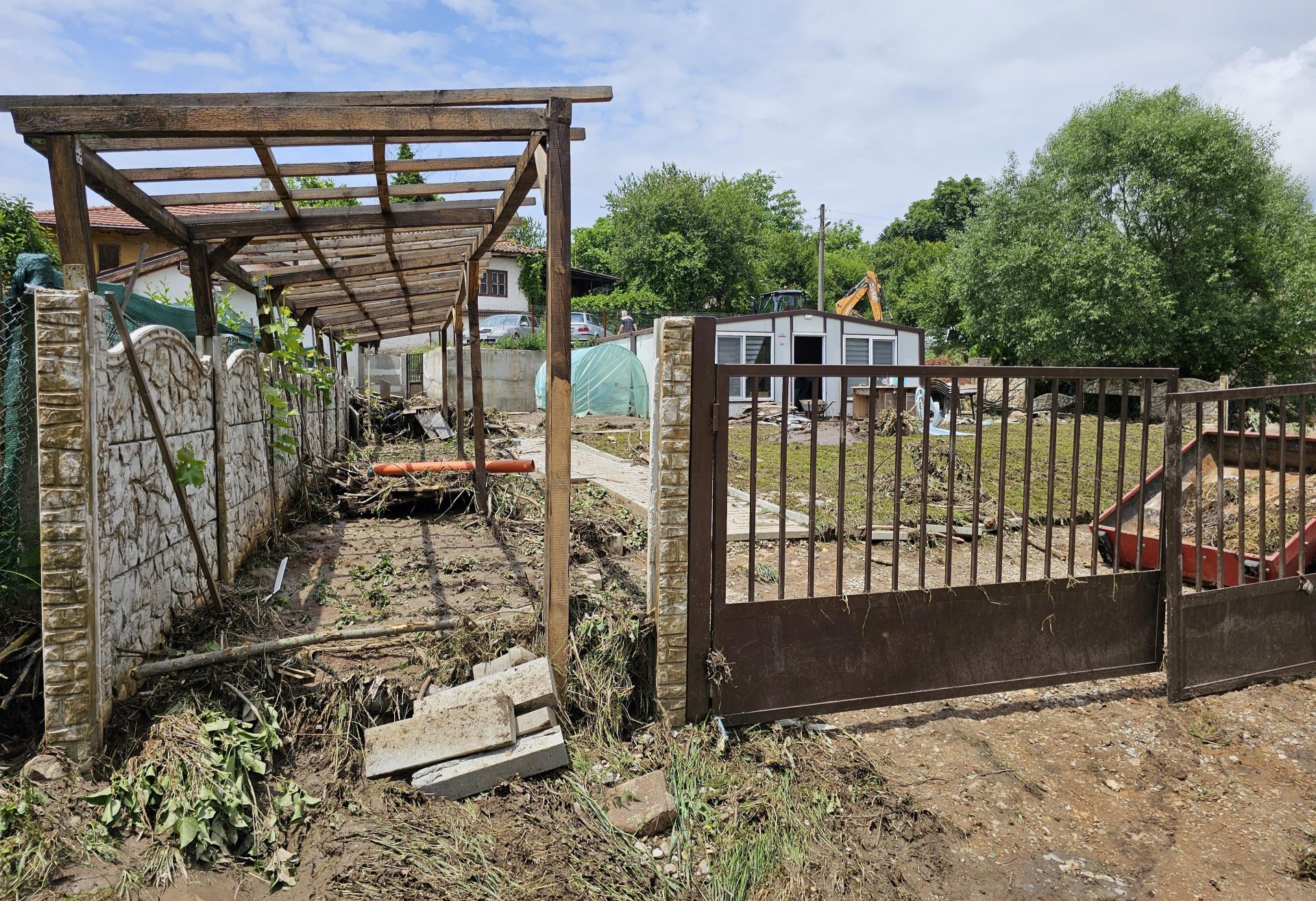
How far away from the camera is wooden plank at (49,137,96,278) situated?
3.40m

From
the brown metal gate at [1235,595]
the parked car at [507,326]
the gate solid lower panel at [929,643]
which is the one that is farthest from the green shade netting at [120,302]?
the parked car at [507,326]

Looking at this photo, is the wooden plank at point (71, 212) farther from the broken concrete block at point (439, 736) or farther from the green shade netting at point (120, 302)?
the broken concrete block at point (439, 736)

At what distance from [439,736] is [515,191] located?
10.7 feet

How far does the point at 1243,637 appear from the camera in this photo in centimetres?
481

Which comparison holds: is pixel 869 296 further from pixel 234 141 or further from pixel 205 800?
pixel 205 800

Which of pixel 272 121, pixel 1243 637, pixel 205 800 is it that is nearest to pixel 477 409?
pixel 272 121

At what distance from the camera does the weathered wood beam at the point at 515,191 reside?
425 cm

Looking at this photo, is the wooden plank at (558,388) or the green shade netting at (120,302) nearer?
the green shade netting at (120,302)

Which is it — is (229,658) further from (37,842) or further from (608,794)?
(608,794)

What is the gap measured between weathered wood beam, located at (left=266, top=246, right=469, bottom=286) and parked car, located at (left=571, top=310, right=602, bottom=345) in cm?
1796

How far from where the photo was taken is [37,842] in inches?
111

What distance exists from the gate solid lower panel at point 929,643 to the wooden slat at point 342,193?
10.7 feet

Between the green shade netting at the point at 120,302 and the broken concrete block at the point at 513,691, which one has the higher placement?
the green shade netting at the point at 120,302

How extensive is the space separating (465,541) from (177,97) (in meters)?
4.49
